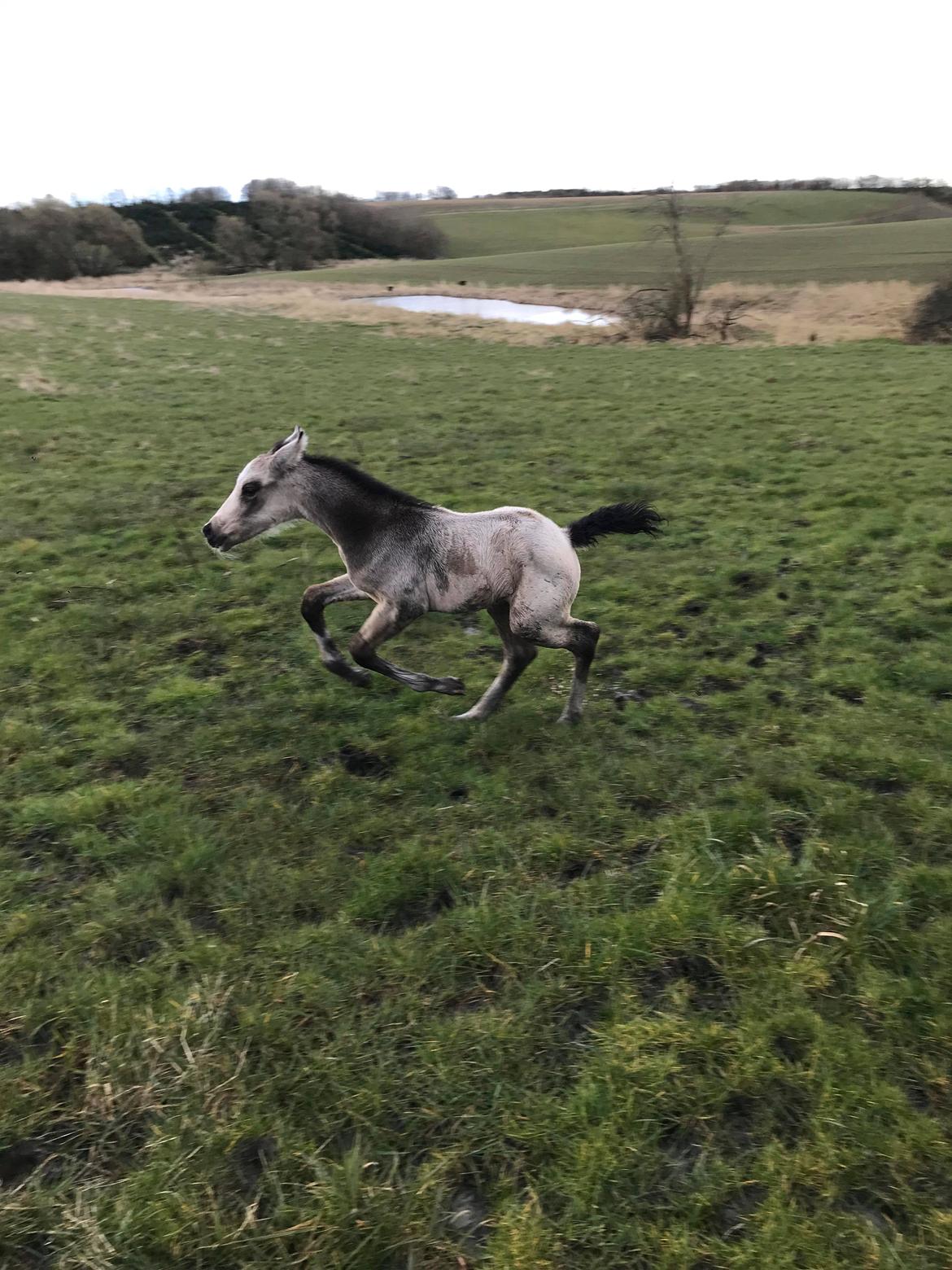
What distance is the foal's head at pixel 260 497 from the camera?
5.46m

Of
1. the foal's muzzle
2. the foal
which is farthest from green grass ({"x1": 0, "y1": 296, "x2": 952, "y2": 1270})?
the foal's muzzle

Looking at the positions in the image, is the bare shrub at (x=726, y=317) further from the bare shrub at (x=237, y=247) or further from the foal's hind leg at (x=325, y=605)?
the bare shrub at (x=237, y=247)

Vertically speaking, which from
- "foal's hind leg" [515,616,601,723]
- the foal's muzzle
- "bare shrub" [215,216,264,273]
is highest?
"bare shrub" [215,216,264,273]

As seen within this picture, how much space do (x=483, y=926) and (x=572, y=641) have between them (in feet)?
7.53

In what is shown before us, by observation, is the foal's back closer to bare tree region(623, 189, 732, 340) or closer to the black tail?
the black tail

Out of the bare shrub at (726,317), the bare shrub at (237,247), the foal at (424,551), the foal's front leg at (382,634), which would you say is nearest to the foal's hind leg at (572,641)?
the foal at (424,551)

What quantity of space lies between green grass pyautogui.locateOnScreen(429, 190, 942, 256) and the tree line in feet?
26.0

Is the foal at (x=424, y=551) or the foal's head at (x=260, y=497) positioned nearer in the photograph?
the foal at (x=424, y=551)

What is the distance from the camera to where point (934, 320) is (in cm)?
2423

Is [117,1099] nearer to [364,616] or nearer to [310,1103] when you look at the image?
[310,1103]

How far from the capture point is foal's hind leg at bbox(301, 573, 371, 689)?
224 inches

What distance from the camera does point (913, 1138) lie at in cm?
268

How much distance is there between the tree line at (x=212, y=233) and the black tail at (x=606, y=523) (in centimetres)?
7475

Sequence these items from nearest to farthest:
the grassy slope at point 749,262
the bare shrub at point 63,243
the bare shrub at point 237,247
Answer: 1. the grassy slope at point 749,262
2. the bare shrub at point 63,243
3. the bare shrub at point 237,247
